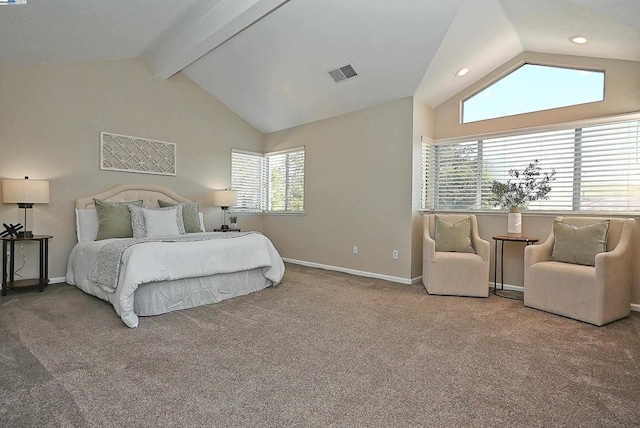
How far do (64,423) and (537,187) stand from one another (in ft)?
15.5

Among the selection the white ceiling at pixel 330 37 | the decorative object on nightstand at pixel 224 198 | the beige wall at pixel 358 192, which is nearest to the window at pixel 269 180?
the beige wall at pixel 358 192

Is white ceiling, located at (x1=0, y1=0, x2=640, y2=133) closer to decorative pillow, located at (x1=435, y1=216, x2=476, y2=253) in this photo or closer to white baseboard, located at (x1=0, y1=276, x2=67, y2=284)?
decorative pillow, located at (x1=435, y1=216, x2=476, y2=253)

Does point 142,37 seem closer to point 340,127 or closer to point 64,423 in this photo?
point 340,127

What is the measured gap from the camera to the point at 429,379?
210cm

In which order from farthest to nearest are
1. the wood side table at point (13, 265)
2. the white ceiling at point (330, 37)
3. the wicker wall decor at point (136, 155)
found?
the wicker wall decor at point (136, 155) < the wood side table at point (13, 265) < the white ceiling at point (330, 37)

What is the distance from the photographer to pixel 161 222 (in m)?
4.62

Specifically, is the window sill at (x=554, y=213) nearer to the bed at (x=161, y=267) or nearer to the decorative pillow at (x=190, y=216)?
the bed at (x=161, y=267)

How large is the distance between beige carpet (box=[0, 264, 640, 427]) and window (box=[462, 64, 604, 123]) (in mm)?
2481

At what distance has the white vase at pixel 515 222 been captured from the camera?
4.21 m

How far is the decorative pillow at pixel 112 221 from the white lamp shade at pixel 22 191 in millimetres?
618

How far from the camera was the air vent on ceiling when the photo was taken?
4582 millimetres

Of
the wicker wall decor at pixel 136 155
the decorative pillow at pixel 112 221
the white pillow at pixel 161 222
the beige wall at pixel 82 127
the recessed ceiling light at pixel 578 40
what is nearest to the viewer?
the recessed ceiling light at pixel 578 40

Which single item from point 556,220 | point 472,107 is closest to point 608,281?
point 556,220

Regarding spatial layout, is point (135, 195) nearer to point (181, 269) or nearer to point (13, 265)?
point (13, 265)
